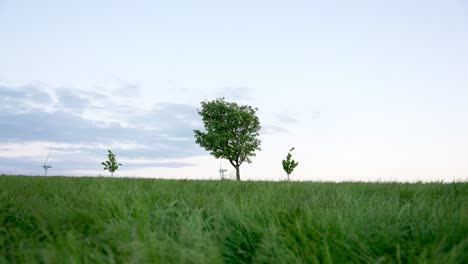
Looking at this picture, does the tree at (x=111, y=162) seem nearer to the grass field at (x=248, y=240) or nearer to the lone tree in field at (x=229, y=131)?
the lone tree in field at (x=229, y=131)

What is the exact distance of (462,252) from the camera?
2748 millimetres

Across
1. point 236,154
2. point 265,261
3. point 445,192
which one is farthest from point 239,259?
point 236,154

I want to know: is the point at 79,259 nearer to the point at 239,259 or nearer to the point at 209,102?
the point at 239,259

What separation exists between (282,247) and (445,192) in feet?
23.6

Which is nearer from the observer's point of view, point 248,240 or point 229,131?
point 248,240

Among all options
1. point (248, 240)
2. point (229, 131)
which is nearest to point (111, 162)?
point (229, 131)

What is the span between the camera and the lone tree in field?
42.2 m

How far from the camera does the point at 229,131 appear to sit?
4269 cm

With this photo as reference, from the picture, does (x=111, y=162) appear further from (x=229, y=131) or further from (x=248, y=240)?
(x=248, y=240)

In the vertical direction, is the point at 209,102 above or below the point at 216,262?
above

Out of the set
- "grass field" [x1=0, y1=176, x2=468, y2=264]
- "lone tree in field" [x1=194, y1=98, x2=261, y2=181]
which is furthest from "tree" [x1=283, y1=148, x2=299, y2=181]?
"grass field" [x1=0, y1=176, x2=468, y2=264]

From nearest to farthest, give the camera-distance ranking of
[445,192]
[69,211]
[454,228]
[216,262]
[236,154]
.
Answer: [216,262], [454,228], [69,211], [445,192], [236,154]

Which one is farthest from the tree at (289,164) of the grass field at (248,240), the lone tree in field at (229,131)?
the grass field at (248,240)

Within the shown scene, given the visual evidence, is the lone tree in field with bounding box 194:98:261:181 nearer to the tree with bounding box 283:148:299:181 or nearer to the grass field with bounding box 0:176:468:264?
the tree with bounding box 283:148:299:181
